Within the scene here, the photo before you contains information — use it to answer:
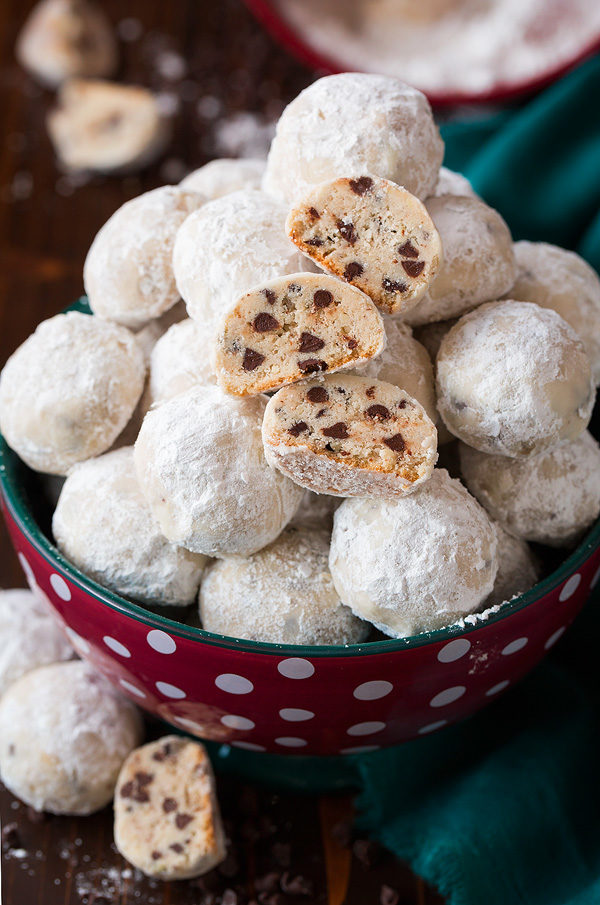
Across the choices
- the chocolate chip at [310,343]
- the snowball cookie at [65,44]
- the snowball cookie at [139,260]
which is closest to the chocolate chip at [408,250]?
the chocolate chip at [310,343]

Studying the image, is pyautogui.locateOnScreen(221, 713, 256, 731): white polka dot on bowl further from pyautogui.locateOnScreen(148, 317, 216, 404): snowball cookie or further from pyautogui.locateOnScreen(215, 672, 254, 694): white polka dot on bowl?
pyautogui.locateOnScreen(148, 317, 216, 404): snowball cookie

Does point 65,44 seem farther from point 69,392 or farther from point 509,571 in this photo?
point 509,571

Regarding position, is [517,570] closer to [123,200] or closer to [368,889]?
[368,889]

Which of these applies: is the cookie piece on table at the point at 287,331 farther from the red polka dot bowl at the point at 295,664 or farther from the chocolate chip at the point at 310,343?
the red polka dot bowl at the point at 295,664

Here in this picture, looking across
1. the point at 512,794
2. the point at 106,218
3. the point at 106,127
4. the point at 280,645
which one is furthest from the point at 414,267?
the point at 106,127

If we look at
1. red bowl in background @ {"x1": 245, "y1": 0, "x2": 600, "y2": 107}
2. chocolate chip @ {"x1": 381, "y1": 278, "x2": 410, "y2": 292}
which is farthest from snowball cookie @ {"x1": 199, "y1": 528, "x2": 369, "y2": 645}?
red bowl in background @ {"x1": 245, "y1": 0, "x2": 600, "y2": 107}

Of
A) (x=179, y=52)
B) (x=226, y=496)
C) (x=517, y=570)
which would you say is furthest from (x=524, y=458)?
(x=179, y=52)
